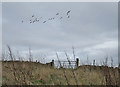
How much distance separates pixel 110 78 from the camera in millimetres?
2635

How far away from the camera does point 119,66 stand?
267 centimetres

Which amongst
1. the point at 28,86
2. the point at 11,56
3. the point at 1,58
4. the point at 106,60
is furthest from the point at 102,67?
the point at 1,58

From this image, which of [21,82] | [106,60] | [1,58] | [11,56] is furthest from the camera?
[1,58]

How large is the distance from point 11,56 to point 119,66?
125cm

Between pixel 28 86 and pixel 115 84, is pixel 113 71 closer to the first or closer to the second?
pixel 115 84

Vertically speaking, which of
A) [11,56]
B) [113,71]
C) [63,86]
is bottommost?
[63,86]

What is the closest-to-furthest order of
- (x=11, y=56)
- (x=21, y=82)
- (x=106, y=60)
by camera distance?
(x=11, y=56) < (x=21, y=82) < (x=106, y=60)

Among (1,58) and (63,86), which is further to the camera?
(1,58)

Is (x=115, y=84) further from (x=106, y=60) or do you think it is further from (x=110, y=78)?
(x=106, y=60)

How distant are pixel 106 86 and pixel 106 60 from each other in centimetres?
30

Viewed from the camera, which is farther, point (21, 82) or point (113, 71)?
point (113, 71)

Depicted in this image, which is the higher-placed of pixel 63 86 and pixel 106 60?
pixel 106 60

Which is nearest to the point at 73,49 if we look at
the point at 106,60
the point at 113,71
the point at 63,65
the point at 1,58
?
the point at 63,65

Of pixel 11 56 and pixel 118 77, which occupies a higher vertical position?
pixel 11 56
